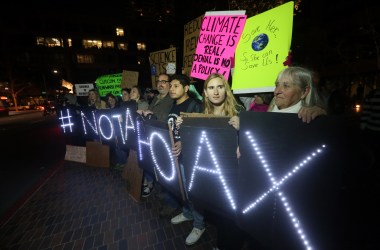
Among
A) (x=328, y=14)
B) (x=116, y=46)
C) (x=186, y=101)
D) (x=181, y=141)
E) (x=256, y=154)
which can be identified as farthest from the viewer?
(x=116, y=46)

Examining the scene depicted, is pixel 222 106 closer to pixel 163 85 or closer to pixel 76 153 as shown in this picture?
pixel 163 85

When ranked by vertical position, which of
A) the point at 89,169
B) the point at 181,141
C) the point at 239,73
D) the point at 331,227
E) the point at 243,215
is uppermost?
the point at 239,73

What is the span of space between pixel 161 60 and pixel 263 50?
332 cm

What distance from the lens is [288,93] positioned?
84.6 inches

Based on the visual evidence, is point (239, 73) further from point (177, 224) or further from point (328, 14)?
point (328, 14)

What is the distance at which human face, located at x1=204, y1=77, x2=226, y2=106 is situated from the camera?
2926mm

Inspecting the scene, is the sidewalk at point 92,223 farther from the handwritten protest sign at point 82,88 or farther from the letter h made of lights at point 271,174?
the handwritten protest sign at point 82,88

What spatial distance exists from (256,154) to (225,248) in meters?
1.82

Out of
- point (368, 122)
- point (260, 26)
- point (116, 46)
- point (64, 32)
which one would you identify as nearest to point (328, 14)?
point (368, 122)

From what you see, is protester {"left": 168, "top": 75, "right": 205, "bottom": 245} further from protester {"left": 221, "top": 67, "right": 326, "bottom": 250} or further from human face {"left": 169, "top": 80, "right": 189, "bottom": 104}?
protester {"left": 221, "top": 67, "right": 326, "bottom": 250}

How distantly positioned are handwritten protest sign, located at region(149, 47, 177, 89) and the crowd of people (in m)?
0.76

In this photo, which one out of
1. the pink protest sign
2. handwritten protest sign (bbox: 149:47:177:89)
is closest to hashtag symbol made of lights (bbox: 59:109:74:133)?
handwritten protest sign (bbox: 149:47:177:89)

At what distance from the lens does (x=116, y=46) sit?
213ft

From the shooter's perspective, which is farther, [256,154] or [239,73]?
[239,73]
